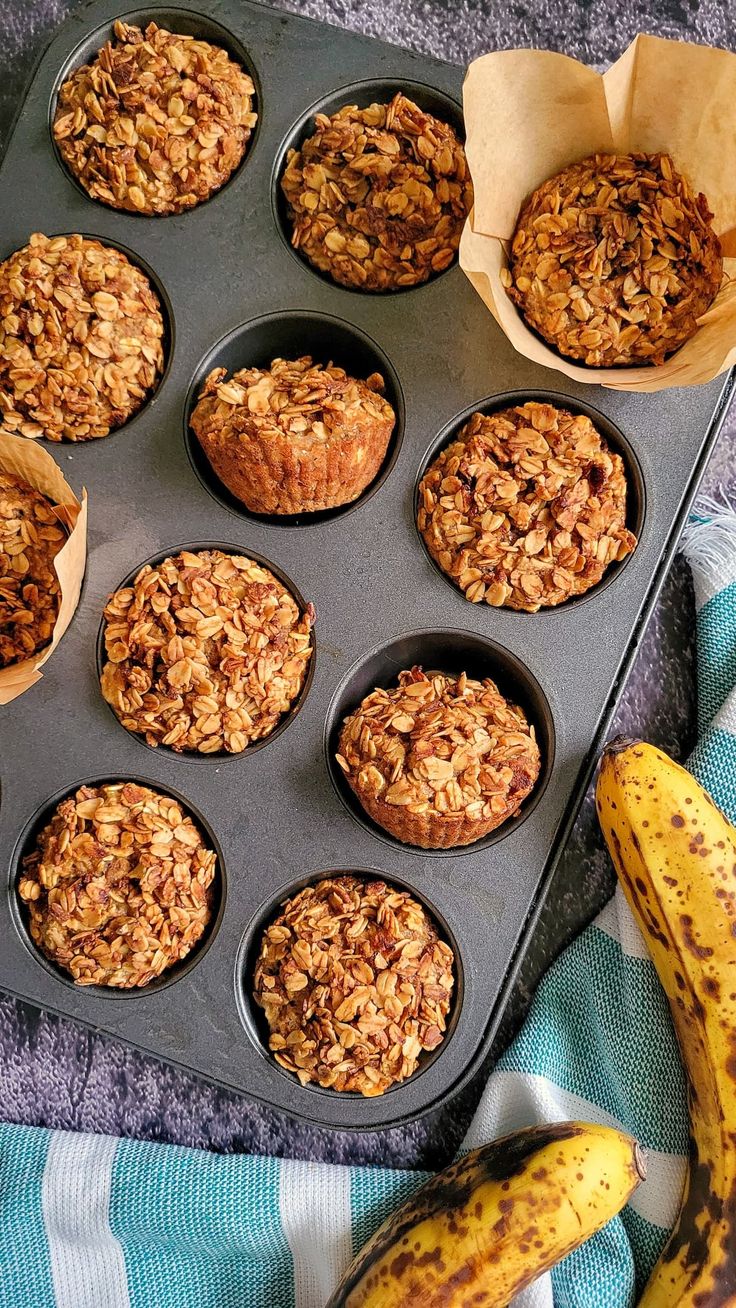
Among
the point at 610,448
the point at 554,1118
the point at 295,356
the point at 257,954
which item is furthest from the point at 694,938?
the point at 295,356

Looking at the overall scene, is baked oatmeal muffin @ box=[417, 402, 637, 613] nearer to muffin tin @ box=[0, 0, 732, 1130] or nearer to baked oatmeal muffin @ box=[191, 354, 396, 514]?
muffin tin @ box=[0, 0, 732, 1130]

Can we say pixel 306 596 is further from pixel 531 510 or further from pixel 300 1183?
pixel 300 1183

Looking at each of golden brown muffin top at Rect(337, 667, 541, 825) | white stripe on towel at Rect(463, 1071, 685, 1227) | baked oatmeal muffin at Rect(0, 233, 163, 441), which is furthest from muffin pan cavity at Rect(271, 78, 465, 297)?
white stripe on towel at Rect(463, 1071, 685, 1227)

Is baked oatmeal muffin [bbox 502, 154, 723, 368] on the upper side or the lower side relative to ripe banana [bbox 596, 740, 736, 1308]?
upper

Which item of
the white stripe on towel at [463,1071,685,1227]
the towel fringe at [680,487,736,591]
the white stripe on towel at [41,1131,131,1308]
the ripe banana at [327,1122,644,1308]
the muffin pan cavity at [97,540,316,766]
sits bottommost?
the white stripe on towel at [41,1131,131,1308]

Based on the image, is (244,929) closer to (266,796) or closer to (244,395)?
(266,796)

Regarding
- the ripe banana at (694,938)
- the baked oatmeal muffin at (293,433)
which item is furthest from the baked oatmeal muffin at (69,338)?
the ripe banana at (694,938)
